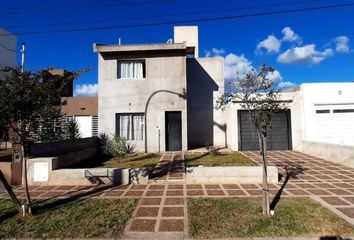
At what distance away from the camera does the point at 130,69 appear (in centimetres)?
1561

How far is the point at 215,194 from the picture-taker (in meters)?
7.28

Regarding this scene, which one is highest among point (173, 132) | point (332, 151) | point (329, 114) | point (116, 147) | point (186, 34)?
point (186, 34)

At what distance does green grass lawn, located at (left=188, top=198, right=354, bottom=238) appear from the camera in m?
4.85

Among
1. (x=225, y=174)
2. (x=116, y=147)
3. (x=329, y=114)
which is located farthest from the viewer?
(x=329, y=114)

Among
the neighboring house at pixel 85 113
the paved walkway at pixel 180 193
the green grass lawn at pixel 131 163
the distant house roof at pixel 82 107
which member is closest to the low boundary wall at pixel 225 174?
the paved walkway at pixel 180 193

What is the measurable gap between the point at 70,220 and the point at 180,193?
298 centimetres

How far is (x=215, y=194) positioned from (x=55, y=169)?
211 inches

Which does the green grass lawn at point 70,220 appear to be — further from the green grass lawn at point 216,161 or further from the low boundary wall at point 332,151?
the low boundary wall at point 332,151

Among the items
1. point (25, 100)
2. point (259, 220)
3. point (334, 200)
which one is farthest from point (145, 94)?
point (259, 220)

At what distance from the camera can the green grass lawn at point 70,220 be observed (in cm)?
494

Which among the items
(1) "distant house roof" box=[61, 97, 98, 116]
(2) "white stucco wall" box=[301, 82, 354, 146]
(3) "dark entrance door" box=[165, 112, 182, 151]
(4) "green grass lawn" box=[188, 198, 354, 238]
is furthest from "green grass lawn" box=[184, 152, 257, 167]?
(1) "distant house roof" box=[61, 97, 98, 116]

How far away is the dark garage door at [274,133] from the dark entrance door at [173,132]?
3.64 meters

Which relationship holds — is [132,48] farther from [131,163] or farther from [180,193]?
[180,193]

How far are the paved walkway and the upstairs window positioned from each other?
7.22 m
